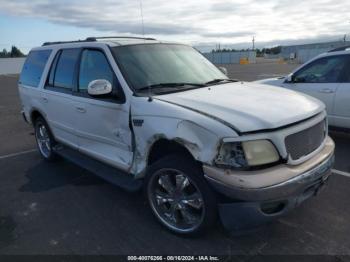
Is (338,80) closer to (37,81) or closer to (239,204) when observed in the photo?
(239,204)

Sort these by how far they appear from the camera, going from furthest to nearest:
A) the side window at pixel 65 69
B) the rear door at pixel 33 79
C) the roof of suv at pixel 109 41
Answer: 1. the rear door at pixel 33 79
2. the side window at pixel 65 69
3. the roof of suv at pixel 109 41

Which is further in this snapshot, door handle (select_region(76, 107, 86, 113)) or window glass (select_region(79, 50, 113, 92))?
door handle (select_region(76, 107, 86, 113))

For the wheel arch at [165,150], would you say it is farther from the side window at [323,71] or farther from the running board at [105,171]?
the side window at [323,71]

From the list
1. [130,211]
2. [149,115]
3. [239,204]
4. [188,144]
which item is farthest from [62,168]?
[239,204]

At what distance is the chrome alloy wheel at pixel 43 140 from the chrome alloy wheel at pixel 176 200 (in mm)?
3066

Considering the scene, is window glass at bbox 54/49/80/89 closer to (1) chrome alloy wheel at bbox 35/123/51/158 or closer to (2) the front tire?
(1) chrome alloy wheel at bbox 35/123/51/158

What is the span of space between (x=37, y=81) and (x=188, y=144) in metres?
3.77

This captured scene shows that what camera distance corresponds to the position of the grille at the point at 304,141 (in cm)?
307

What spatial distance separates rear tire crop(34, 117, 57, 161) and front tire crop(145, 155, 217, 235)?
9.40 ft

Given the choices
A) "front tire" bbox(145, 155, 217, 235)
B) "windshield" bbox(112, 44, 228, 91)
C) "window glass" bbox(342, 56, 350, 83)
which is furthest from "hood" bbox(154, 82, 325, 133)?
"window glass" bbox(342, 56, 350, 83)

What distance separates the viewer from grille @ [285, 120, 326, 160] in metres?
3.07

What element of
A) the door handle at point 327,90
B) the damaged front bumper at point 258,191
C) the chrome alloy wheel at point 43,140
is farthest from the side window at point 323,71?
the chrome alloy wheel at point 43,140

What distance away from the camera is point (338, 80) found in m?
6.11

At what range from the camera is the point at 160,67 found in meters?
4.12
